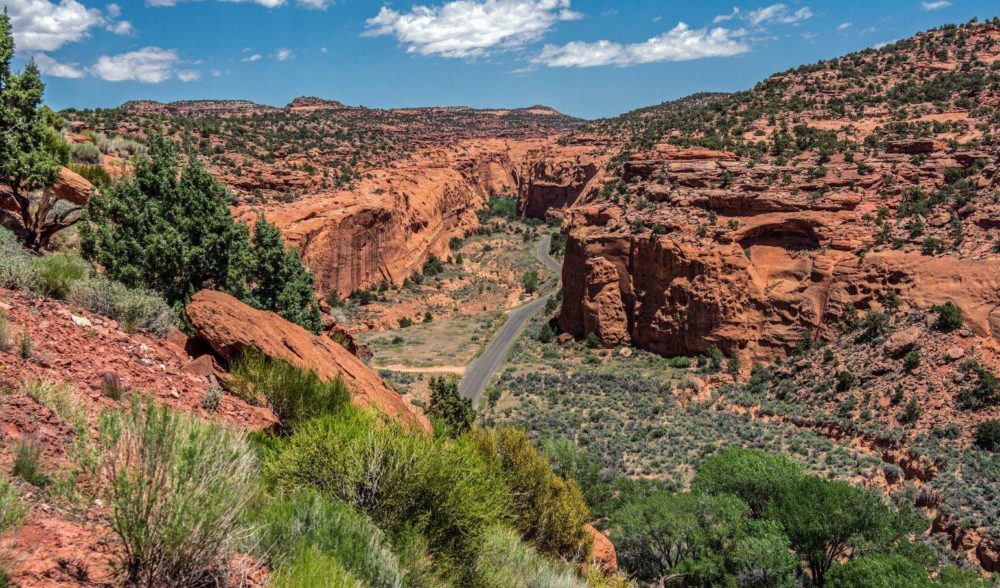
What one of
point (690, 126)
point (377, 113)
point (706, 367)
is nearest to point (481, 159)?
point (377, 113)

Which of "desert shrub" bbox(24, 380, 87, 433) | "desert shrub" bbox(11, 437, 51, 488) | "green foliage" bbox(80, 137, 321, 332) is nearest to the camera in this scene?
"desert shrub" bbox(11, 437, 51, 488)

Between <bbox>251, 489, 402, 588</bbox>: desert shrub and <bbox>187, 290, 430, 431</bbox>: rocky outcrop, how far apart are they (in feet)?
12.5

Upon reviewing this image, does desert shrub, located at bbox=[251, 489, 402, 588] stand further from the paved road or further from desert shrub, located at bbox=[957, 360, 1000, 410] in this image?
the paved road

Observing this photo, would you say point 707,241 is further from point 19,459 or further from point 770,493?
point 19,459

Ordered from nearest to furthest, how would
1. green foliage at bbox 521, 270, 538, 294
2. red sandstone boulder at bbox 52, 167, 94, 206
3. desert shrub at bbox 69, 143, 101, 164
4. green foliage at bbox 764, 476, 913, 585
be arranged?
1. green foliage at bbox 764, 476, 913, 585
2. red sandstone boulder at bbox 52, 167, 94, 206
3. desert shrub at bbox 69, 143, 101, 164
4. green foliage at bbox 521, 270, 538, 294

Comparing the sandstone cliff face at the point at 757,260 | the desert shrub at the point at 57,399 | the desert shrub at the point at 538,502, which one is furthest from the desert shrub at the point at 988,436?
the desert shrub at the point at 57,399

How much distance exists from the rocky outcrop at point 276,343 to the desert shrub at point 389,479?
2.53 meters

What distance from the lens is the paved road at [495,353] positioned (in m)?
37.1

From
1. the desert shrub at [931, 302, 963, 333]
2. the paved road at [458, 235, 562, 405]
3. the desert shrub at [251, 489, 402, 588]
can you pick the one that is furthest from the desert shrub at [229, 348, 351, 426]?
the desert shrub at [931, 302, 963, 333]

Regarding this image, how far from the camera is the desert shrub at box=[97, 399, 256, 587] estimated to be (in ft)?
13.8

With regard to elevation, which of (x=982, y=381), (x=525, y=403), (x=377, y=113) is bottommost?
(x=525, y=403)

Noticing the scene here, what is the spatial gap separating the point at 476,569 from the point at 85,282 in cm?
876

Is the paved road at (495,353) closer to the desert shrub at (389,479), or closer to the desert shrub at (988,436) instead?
the desert shrub at (988,436)

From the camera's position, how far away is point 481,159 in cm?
10488
